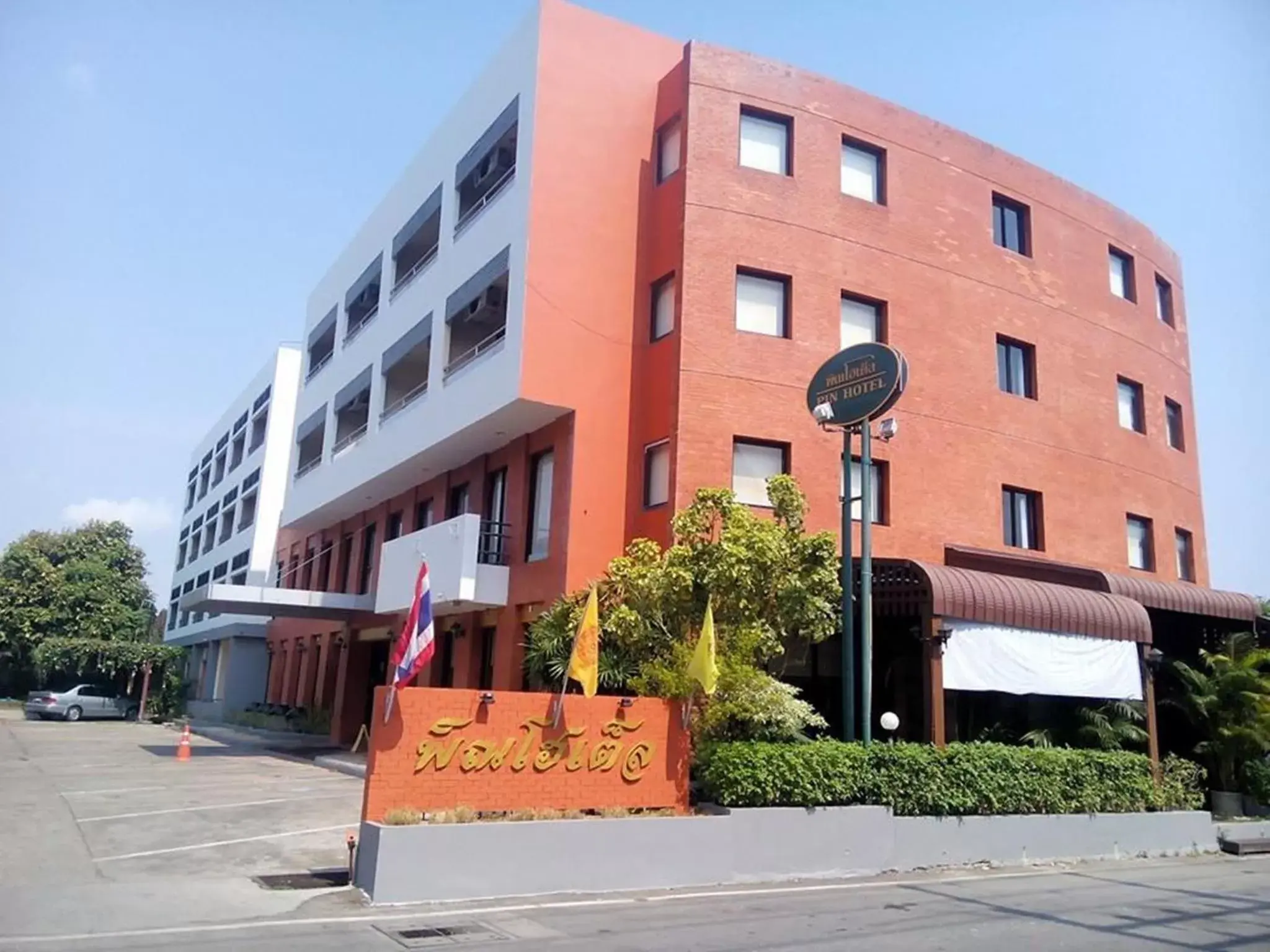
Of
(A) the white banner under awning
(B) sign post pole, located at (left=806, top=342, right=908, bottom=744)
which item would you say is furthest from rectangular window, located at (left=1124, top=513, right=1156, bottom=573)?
(B) sign post pole, located at (left=806, top=342, right=908, bottom=744)

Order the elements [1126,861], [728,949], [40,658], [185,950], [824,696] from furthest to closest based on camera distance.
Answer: [40,658], [824,696], [1126,861], [728,949], [185,950]

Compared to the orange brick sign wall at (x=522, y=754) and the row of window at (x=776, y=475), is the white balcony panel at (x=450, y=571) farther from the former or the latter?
the orange brick sign wall at (x=522, y=754)

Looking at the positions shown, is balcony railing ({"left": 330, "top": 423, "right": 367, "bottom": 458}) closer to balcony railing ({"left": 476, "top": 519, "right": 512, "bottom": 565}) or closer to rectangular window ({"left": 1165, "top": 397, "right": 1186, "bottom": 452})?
balcony railing ({"left": 476, "top": 519, "right": 512, "bottom": 565})

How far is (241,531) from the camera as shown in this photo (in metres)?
50.9

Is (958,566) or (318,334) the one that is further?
(318,334)

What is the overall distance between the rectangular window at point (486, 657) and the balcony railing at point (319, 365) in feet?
46.0

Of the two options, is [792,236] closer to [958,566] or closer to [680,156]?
[680,156]

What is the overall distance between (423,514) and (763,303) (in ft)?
37.9

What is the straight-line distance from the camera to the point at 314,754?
2827 cm

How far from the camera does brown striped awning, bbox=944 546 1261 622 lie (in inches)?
814

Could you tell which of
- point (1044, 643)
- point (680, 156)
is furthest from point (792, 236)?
point (1044, 643)

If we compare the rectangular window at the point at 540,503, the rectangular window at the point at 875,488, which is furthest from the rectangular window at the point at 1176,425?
the rectangular window at the point at 540,503

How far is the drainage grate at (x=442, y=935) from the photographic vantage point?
9.02 meters

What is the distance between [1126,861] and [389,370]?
2048 centimetres
